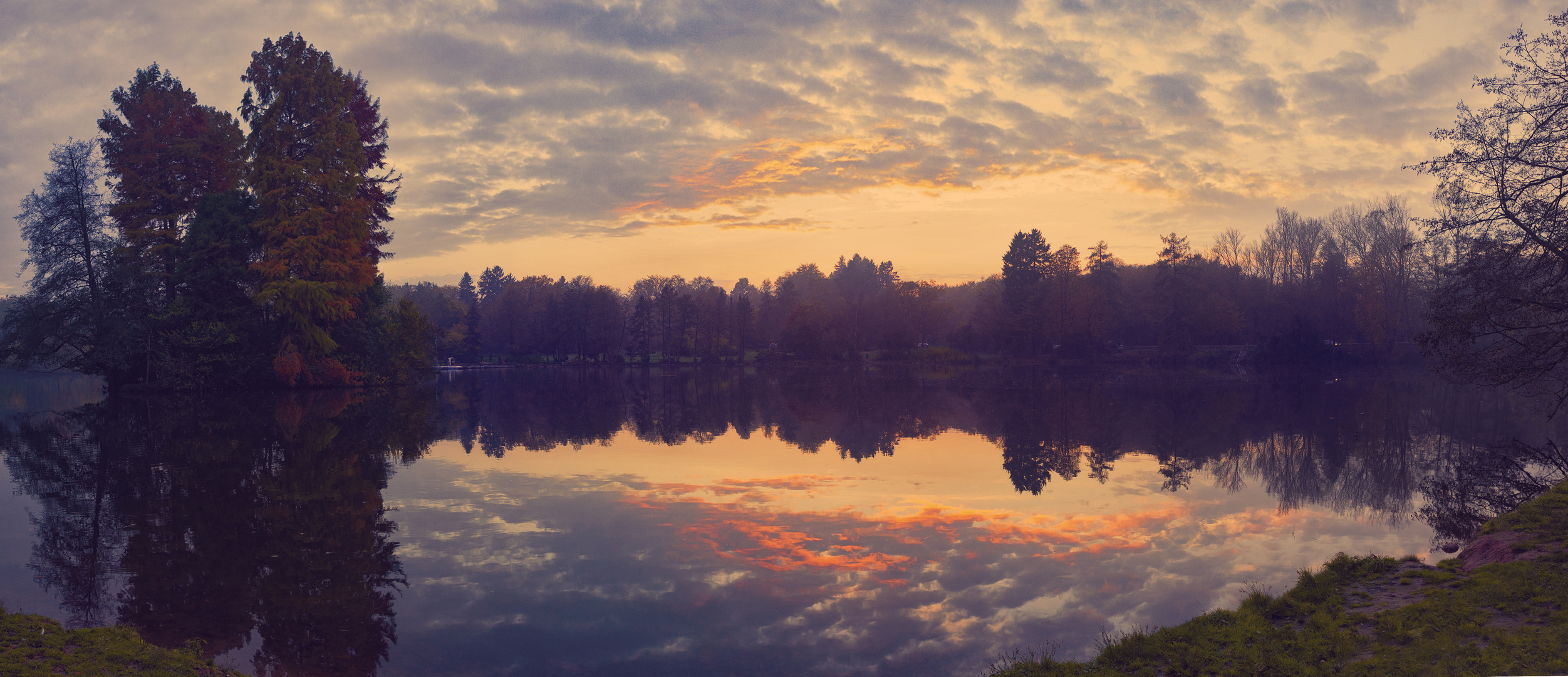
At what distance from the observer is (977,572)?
27.8ft

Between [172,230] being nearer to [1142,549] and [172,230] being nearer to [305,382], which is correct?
[305,382]

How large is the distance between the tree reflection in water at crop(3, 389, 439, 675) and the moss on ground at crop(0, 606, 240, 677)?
1.40 feet

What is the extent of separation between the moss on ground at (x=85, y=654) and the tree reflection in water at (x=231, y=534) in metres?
0.43

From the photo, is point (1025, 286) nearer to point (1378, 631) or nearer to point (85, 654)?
point (1378, 631)

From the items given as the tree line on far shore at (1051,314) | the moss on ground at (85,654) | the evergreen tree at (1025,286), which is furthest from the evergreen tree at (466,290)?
the moss on ground at (85,654)

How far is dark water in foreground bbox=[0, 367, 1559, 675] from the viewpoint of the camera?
6695 millimetres

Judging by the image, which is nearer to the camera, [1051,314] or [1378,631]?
[1378,631]

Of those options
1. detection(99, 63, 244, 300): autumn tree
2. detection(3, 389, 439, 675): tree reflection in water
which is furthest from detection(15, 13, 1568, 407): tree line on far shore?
detection(3, 389, 439, 675): tree reflection in water

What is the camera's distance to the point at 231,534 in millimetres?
9695

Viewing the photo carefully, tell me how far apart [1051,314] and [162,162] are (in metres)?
66.3

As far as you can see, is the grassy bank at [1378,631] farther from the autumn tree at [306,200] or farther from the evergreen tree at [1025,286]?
the evergreen tree at [1025,286]

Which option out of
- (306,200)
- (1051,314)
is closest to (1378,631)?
(306,200)

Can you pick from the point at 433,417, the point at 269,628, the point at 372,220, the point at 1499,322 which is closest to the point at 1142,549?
the point at 1499,322

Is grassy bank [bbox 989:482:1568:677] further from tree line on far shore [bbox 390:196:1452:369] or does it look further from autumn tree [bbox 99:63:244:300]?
tree line on far shore [bbox 390:196:1452:369]
